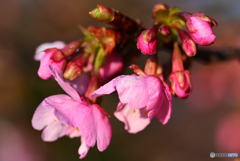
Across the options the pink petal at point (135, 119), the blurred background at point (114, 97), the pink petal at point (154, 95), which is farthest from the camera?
the blurred background at point (114, 97)

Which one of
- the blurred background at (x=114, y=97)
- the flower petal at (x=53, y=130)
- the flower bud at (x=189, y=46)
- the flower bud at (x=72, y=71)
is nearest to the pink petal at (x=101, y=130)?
the flower bud at (x=72, y=71)

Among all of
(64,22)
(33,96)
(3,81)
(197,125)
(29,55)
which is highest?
(64,22)

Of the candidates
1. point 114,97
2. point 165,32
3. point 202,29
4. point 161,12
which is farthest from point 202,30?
point 114,97

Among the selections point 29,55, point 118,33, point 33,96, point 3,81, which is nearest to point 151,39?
point 118,33

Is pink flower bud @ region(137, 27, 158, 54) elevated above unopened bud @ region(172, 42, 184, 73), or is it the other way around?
pink flower bud @ region(137, 27, 158, 54)

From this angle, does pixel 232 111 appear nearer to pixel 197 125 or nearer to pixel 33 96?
pixel 197 125

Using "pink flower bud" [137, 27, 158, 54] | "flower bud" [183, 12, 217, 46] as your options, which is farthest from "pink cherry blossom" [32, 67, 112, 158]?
"flower bud" [183, 12, 217, 46]

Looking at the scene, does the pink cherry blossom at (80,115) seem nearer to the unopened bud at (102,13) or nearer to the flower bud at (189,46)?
the unopened bud at (102,13)

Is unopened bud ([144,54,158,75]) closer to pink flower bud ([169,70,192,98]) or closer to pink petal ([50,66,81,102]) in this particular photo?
pink flower bud ([169,70,192,98])
